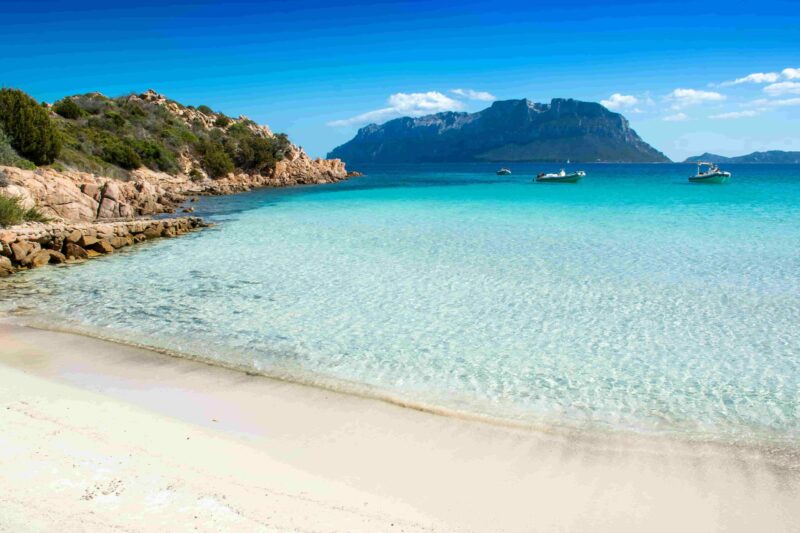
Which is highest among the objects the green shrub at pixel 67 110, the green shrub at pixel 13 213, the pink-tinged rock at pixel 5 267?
the green shrub at pixel 67 110

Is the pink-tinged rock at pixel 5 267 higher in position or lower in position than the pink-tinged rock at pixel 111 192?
lower

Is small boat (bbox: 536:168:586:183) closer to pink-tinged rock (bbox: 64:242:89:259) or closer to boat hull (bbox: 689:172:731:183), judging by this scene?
boat hull (bbox: 689:172:731:183)

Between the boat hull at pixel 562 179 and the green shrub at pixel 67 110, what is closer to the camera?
the green shrub at pixel 67 110

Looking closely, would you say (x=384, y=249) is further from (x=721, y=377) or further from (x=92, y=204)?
(x=92, y=204)

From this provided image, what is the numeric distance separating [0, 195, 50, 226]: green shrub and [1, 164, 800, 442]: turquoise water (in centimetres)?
443

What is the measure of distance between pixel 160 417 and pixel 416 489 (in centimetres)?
305

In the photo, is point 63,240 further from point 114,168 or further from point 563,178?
point 563,178

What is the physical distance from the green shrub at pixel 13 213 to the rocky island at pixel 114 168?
0.11ft

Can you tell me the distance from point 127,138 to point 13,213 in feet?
105

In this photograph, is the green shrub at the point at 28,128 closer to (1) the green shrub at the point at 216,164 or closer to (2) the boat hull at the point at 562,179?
(1) the green shrub at the point at 216,164

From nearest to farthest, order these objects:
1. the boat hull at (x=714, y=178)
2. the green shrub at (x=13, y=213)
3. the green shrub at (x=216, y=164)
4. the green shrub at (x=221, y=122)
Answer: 1. the green shrub at (x=13, y=213)
2. the green shrub at (x=216, y=164)
3. the boat hull at (x=714, y=178)
4. the green shrub at (x=221, y=122)

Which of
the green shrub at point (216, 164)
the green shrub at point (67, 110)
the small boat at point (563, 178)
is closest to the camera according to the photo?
the green shrub at point (67, 110)

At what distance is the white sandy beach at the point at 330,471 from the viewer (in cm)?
417

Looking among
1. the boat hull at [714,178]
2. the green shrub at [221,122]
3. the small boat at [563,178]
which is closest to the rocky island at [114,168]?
the green shrub at [221,122]
